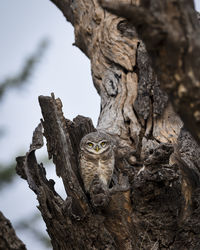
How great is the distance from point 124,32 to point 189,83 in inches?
127

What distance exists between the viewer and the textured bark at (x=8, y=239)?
218cm

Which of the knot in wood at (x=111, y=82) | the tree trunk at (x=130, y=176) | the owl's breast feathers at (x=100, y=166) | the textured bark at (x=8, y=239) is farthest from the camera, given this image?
the knot in wood at (x=111, y=82)

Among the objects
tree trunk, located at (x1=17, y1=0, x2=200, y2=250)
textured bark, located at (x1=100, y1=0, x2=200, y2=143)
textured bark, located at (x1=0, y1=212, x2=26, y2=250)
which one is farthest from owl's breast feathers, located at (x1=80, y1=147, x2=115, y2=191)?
textured bark, located at (x1=100, y1=0, x2=200, y2=143)

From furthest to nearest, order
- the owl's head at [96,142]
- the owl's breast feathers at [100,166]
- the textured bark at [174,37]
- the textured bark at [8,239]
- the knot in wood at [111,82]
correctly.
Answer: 1. the knot in wood at [111,82]
2. the owl's head at [96,142]
3. the owl's breast feathers at [100,166]
4. the textured bark at [8,239]
5. the textured bark at [174,37]

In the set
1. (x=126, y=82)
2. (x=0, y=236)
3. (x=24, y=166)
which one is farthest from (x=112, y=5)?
(x=126, y=82)

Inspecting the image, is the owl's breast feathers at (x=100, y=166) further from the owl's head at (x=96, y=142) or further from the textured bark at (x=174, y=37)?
the textured bark at (x=174, y=37)

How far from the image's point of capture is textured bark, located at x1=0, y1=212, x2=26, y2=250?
2.18 metres

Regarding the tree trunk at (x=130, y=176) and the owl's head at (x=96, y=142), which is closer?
the tree trunk at (x=130, y=176)

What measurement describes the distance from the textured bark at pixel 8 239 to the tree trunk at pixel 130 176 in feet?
2.70

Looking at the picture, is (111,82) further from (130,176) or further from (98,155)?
(130,176)

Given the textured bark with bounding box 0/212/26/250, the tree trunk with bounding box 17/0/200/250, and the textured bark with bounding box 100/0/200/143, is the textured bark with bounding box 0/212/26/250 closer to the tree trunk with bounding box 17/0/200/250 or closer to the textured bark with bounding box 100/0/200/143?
the tree trunk with bounding box 17/0/200/250

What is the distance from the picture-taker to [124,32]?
15.9ft

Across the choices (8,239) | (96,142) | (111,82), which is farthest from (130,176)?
(111,82)

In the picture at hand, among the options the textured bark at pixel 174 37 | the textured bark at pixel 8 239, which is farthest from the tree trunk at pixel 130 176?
the textured bark at pixel 174 37
